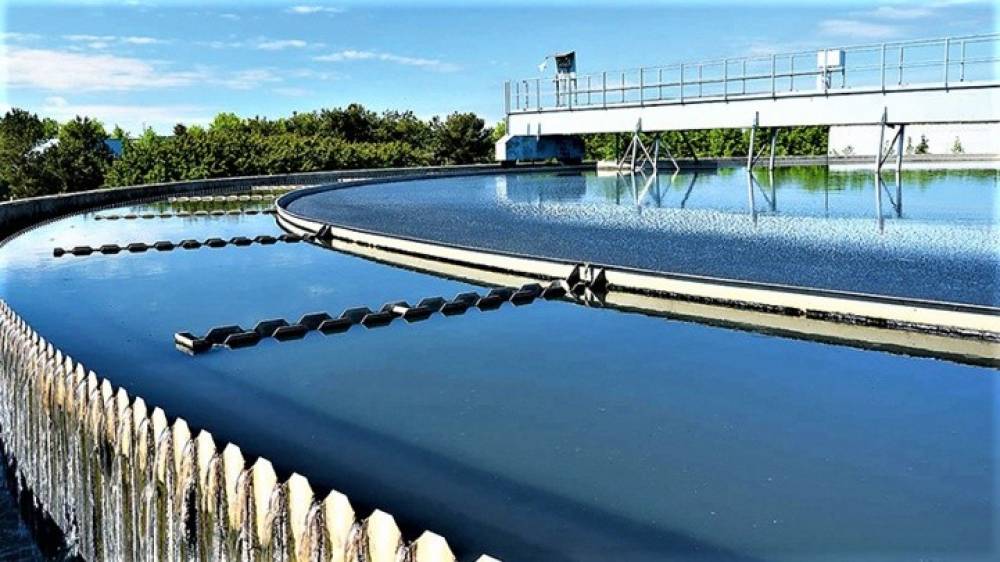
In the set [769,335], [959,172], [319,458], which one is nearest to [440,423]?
[319,458]

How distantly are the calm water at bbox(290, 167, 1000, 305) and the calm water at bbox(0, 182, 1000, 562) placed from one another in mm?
4022

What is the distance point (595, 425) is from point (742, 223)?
1625 centimetres

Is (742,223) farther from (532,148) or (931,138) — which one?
(931,138)

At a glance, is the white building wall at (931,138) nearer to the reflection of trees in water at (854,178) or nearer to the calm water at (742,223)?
the reflection of trees in water at (854,178)

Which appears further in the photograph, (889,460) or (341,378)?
(341,378)

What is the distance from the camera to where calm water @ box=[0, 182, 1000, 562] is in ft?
22.3

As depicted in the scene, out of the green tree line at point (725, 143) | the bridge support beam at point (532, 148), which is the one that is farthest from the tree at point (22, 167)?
the green tree line at point (725, 143)

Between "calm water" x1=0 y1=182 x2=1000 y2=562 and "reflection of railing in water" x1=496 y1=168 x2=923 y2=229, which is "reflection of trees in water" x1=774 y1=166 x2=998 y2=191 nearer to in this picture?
"reflection of railing in water" x1=496 y1=168 x2=923 y2=229

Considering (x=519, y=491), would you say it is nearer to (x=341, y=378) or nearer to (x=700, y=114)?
(x=341, y=378)

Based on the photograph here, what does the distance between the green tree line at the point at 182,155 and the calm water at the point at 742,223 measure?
1318 cm

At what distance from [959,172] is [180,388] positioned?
41.9 meters

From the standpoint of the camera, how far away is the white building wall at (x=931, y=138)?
5134cm

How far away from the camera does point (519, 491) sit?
7.49 meters

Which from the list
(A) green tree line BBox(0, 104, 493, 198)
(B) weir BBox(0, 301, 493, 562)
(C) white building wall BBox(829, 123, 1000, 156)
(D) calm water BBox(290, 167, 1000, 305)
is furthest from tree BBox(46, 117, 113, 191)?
(B) weir BBox(0, 301, 493, 562)
